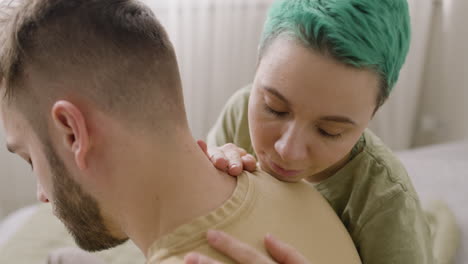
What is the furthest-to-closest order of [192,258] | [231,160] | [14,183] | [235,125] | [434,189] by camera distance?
[14,183], [434,189], [235,125], [231,160], [192,258]

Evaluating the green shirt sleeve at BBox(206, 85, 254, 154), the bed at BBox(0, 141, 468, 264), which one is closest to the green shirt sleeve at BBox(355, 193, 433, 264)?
the green shirt sleeve at BBox(206, 85, 254, 154)

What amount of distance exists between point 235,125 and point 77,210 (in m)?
0.61

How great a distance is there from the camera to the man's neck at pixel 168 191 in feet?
2.69

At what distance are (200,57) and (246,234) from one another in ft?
5.48

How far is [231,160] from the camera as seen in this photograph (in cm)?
96

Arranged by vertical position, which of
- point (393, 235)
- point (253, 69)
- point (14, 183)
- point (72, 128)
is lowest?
point (14, 183)

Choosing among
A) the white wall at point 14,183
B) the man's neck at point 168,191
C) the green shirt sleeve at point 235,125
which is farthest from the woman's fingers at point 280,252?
the white wall at point 14,183

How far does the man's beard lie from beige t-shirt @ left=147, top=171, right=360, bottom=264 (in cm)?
14

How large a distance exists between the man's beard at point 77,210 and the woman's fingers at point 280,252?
303 mm

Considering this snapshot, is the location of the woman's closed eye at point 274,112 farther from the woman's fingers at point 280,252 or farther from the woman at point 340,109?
the woman's fingers at point 280,252

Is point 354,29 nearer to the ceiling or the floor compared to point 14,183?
nearer to the ceiling

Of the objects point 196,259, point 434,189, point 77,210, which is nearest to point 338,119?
point 196,259

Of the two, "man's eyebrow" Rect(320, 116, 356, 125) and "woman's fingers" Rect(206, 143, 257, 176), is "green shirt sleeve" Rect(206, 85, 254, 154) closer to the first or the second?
"woman's fingers" Rect(206, 143, 257, 176)

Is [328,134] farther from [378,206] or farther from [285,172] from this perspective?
A: [378,206]
